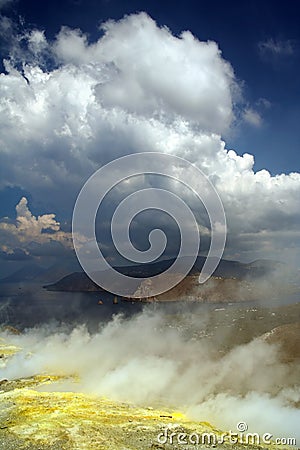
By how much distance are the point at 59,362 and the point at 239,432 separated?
1461 inches

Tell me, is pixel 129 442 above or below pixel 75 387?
below

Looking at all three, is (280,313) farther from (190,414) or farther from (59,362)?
(190,414)

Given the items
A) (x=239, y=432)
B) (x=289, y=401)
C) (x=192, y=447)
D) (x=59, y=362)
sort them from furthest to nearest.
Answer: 1. (x=59, y=362)
2. (x=289, y=401)
3. (x=239, y=432)
4. (x=192, y=447)

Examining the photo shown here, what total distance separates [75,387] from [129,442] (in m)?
19.4

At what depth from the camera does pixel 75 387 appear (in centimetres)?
4475

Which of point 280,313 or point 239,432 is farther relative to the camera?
point 280,313

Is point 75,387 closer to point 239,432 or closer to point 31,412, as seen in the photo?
point 31,412

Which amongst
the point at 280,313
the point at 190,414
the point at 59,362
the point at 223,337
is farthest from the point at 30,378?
the point at 280,313

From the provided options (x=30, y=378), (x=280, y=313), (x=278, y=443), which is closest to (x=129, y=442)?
(x=278, y=443)

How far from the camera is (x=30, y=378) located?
50.3 metres

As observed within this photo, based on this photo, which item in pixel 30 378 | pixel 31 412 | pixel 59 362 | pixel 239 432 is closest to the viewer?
pixel 239 432

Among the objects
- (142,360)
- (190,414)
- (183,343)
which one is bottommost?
(190,414)

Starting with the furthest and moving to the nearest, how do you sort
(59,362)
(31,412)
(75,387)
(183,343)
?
(183,343), (59,362), (75,387), (31,412)

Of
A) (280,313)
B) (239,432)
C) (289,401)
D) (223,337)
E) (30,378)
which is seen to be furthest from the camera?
(280,313)
